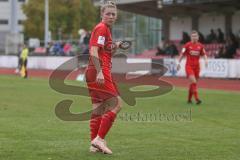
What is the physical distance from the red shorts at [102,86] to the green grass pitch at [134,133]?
2.80 ft

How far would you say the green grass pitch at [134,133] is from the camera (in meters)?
8.88

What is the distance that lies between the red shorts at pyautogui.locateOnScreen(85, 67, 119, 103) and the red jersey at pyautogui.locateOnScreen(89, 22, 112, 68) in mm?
118

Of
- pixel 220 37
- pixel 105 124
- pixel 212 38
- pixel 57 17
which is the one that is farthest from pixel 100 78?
pixel 57 17

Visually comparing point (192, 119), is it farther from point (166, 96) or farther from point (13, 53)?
point (13, 53)

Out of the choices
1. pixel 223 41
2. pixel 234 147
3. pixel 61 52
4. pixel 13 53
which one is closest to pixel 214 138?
pixel 234 147

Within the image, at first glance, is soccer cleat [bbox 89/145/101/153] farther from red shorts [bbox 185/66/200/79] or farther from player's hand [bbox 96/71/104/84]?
red shorts [bbox 185/66/200/79]

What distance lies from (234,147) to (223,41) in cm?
3331

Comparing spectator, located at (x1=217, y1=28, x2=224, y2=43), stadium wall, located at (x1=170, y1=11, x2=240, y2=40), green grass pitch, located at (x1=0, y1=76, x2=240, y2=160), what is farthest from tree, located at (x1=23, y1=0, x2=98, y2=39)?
green grass pitch, located at (x1=0, y1=76, x2=240, y2=160)

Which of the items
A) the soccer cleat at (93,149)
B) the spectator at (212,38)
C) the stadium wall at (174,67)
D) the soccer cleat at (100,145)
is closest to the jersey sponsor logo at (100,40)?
the soccer cleat at (100,145)

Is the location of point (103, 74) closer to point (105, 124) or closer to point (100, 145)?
point (105, 124)

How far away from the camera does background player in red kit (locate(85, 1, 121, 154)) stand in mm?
8805

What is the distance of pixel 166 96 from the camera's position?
2119 cm

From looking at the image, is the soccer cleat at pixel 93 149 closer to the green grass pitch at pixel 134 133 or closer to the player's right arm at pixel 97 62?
the green grass pitch at pixel 134 133

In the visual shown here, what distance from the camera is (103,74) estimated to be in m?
8.82
